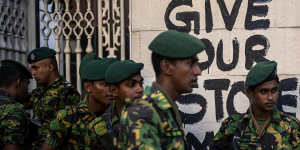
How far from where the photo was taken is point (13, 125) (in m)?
3.59

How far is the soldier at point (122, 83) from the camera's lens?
10.7 ft

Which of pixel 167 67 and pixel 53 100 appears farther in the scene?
pixel 53 100

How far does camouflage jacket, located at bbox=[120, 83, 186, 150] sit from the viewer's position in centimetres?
202

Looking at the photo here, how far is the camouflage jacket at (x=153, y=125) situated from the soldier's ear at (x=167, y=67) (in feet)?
0.35

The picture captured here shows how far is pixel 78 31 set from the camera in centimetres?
529

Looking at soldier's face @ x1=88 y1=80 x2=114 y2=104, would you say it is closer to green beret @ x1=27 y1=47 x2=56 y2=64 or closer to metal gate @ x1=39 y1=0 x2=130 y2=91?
green beret @ x1=27 y1=47 x2=56 y2=64

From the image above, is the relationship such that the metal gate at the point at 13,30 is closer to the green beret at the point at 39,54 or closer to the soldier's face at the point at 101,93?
the green beret at the point at 39,54

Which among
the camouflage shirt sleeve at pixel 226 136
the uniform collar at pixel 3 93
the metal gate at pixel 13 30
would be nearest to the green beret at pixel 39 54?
the metal gate at pixel 13 30

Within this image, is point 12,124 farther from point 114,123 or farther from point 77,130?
point 114,123

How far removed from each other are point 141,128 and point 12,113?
6.28ft

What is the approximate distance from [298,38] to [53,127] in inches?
99.6

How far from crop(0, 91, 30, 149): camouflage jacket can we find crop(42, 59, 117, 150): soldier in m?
0.29

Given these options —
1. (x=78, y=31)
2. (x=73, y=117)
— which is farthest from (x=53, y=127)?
(x=78, y=31)

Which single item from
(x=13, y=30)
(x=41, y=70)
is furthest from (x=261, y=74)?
(x=13, y=30)
